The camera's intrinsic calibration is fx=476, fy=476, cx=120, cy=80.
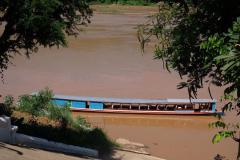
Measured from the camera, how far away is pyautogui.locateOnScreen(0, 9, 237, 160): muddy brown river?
667 inches

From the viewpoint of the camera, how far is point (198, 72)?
24.5ft

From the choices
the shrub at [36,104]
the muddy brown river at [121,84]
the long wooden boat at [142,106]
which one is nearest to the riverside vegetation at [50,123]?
the shrub at [36,104]

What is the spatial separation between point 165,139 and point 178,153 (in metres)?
1.55

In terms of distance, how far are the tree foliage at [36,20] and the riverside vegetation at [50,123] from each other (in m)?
2.06

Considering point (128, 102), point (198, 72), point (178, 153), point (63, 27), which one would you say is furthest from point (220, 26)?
point (128, 102)

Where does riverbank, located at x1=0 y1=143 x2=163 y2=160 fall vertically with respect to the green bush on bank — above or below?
above

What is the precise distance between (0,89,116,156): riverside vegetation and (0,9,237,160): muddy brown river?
10.6 ft

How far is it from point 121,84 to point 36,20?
1584 cm

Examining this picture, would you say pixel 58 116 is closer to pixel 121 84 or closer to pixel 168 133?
pixel 168 133

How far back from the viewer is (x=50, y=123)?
42.6 ft

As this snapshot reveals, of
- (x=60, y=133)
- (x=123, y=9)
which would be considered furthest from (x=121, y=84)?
(x=123, y=9)

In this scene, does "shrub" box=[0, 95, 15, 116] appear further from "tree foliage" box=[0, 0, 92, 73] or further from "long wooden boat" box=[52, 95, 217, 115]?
"long wooden boat" box=[52, 95, 217, 115]

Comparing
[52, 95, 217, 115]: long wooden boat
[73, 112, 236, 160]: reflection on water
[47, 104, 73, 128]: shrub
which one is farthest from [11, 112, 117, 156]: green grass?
→ [52, 95, 217, 115]: long wooden boat

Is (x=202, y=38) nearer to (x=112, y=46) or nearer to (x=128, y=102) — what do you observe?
(x=128, y=102)
